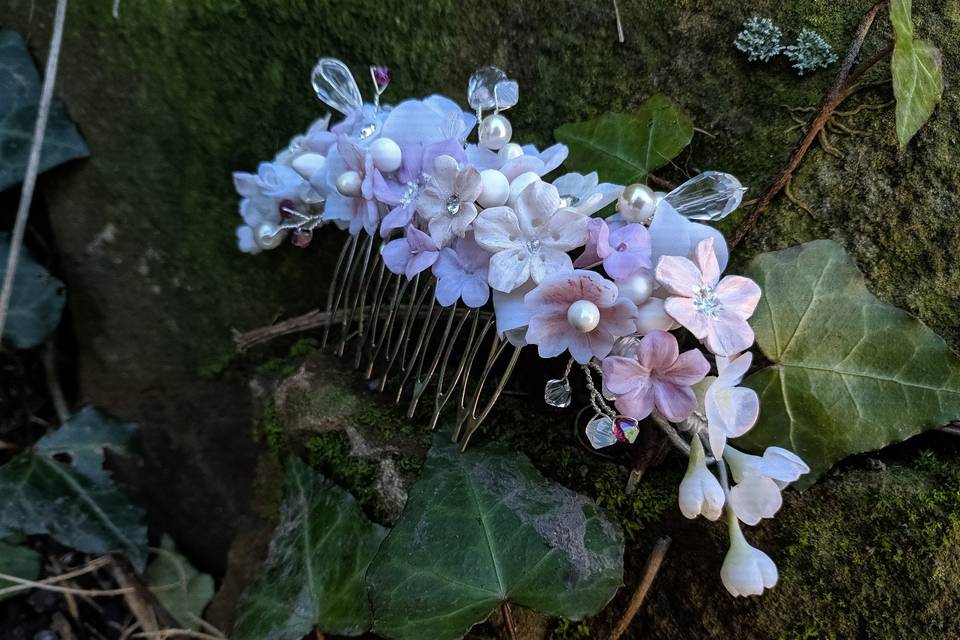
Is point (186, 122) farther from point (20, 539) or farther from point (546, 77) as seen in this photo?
point (20, 539)

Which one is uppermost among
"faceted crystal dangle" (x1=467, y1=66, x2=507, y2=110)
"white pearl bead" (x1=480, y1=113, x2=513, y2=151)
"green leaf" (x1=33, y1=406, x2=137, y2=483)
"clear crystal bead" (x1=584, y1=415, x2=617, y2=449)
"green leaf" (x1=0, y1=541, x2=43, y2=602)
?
"faceted crystal dangle" (x1=467, y1=66, x2=507, y2=110)

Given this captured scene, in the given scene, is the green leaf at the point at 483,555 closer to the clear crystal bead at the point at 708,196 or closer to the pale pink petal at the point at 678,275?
the pale pink petal at the point at 678,275

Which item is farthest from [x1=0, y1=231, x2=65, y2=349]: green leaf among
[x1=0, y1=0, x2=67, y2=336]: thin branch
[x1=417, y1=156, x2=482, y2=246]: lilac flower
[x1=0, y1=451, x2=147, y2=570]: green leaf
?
[x1=417, y1=156, x2=482, y2=246]: lilac flower

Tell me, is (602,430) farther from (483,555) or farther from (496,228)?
(496,228)

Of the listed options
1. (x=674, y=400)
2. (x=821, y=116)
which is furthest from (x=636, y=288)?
(x=821, y=116)

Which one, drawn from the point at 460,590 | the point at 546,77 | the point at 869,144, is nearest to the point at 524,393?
the point at 460,590

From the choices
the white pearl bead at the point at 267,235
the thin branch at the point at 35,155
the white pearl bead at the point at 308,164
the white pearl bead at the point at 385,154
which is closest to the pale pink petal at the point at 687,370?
the white pearl bead at the point at 385,154

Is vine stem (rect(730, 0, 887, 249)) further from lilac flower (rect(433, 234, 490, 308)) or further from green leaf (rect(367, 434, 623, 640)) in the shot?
green leaf (rect(367, 434, 623, 640))
